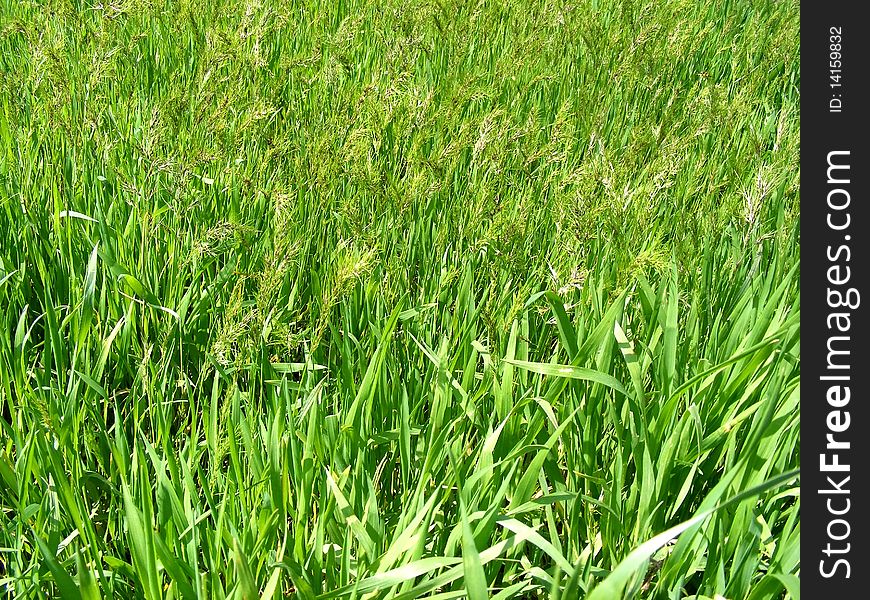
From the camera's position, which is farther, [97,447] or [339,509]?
[97,447]

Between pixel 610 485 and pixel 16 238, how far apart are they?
1.40m

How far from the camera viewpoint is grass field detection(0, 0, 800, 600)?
3.91 feet

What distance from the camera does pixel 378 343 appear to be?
5.04 feet

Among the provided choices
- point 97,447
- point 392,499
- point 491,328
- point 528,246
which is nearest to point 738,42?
point 528,246

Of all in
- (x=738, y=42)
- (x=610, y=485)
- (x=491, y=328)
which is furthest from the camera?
(x=738, y=42)

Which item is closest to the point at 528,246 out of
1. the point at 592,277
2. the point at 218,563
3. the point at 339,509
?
the point at 592,277

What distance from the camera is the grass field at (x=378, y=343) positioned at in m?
1.19

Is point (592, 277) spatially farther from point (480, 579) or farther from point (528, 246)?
point (480, 579)

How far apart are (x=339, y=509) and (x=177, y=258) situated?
0.80 metres

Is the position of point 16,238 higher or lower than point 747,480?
higher

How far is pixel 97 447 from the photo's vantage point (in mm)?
1407

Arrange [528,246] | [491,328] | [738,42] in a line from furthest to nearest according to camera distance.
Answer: [738,42] → [528,246] → [491,328]
